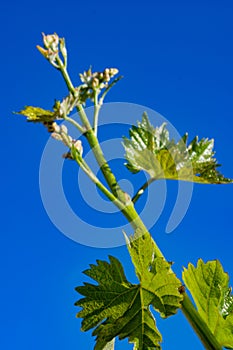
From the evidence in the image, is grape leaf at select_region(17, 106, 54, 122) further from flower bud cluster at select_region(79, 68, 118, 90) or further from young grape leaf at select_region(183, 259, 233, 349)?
young grape leaf at select_region(183, 259, 233, 349)

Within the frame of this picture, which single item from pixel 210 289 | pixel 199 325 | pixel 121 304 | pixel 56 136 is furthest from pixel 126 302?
pixel 56 136

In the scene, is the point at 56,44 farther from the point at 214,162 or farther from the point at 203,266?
the point at 203,266

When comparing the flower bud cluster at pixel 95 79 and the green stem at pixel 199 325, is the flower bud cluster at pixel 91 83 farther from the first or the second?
the green stem at pixel 199 325

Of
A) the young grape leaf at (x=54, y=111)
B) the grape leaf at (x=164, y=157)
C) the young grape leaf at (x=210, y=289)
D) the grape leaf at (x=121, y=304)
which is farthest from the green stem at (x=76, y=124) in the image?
the young grape leaf at (x=210, y=289)

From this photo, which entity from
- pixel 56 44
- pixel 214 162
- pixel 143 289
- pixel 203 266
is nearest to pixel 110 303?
pixel 143 289

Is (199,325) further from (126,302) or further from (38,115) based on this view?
(38,115)

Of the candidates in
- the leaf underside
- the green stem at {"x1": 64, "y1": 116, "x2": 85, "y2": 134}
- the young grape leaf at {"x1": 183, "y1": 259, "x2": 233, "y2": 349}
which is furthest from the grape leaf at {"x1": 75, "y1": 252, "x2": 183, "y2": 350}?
the green stem at {"x1": 64, "y1": 116, "x2": 85, "y2": 134}
